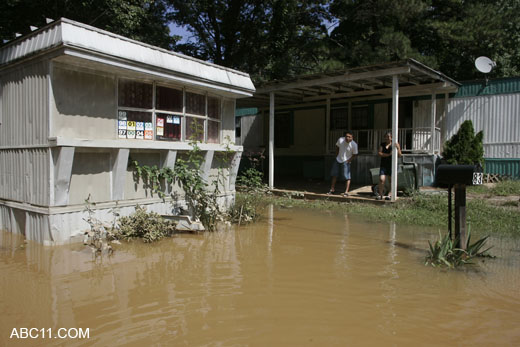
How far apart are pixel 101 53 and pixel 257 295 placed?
4.60 m

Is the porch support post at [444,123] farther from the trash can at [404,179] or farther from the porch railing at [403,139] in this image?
the trash can at [404,179]

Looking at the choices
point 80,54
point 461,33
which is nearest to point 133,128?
point 80,54

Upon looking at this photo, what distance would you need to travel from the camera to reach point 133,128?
7484mm

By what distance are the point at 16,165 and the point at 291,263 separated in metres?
5.27

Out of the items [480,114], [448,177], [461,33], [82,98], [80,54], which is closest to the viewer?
[448,177]

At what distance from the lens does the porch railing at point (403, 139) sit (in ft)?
46.4

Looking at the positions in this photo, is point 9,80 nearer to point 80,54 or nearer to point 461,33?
point 80,54

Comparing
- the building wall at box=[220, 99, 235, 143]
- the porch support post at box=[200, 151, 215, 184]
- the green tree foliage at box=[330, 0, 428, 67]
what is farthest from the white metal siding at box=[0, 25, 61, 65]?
the green tree foliage at box=[330, 0, 428, 67]

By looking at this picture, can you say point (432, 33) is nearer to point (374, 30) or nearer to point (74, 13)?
point (374, 30)

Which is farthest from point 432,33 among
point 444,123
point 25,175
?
point 25,175

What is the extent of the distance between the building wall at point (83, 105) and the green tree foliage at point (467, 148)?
11803 millimetres

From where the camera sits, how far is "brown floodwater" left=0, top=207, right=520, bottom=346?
3.47m

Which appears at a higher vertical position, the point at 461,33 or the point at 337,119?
the point at 461,33

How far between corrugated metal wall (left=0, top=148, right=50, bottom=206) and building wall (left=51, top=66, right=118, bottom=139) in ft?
1.84
